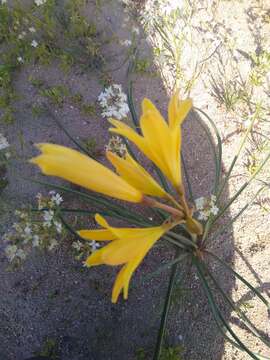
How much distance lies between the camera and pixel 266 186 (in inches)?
98.0

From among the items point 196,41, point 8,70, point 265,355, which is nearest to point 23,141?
point 8,70

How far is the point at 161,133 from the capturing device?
114 cm

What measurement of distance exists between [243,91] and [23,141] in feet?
5.19

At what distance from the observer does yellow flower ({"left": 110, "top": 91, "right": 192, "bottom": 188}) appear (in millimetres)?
1130

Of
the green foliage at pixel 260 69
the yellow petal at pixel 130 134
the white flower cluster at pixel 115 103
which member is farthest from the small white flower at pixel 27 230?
the green foliage at pixel 260 69

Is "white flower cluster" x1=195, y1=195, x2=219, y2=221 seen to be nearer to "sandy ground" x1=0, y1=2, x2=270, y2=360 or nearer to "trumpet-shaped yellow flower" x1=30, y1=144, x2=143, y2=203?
"sandy ground" x1=0, y1=2, x2=270, y2=360

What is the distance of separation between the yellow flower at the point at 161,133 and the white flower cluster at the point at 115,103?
0.79 m

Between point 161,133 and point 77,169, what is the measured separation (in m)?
0.26

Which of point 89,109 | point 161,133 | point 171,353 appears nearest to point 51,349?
point 171,353

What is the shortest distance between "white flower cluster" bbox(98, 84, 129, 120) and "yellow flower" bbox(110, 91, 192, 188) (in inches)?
31.3

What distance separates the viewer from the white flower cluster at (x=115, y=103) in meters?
1.98

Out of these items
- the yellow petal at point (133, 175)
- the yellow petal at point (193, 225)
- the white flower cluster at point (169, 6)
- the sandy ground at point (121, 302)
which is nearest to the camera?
the yellow petal at point (133, 175)

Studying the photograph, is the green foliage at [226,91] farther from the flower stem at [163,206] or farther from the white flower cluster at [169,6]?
the flower stem at [163,206]

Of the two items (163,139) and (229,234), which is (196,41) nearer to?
(229,234)
